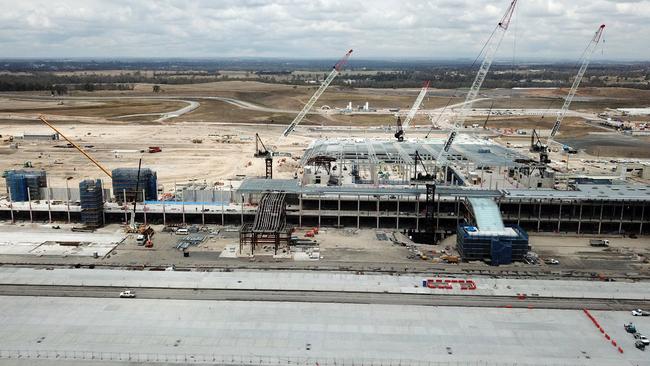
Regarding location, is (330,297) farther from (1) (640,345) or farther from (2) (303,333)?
(1) (640,345)

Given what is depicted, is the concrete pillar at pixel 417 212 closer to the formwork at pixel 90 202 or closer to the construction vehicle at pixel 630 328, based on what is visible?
the construction vehicle at pixel 630 328

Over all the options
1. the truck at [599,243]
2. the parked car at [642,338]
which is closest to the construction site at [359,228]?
the truck at [599,243]

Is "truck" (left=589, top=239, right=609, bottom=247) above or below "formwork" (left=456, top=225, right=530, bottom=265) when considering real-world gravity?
below

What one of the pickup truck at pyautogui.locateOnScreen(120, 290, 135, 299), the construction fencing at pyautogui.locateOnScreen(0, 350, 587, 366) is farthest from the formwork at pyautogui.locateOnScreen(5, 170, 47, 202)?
the construction fencing at pyautogui.locateOnScreen(0, 350, 587, 366)

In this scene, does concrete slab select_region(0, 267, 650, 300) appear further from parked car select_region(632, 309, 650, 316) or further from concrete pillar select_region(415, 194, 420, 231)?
concrete pillar select_region(415, 194, 420, 231)

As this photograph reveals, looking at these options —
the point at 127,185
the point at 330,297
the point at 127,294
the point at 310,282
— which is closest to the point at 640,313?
the point at 330,297
